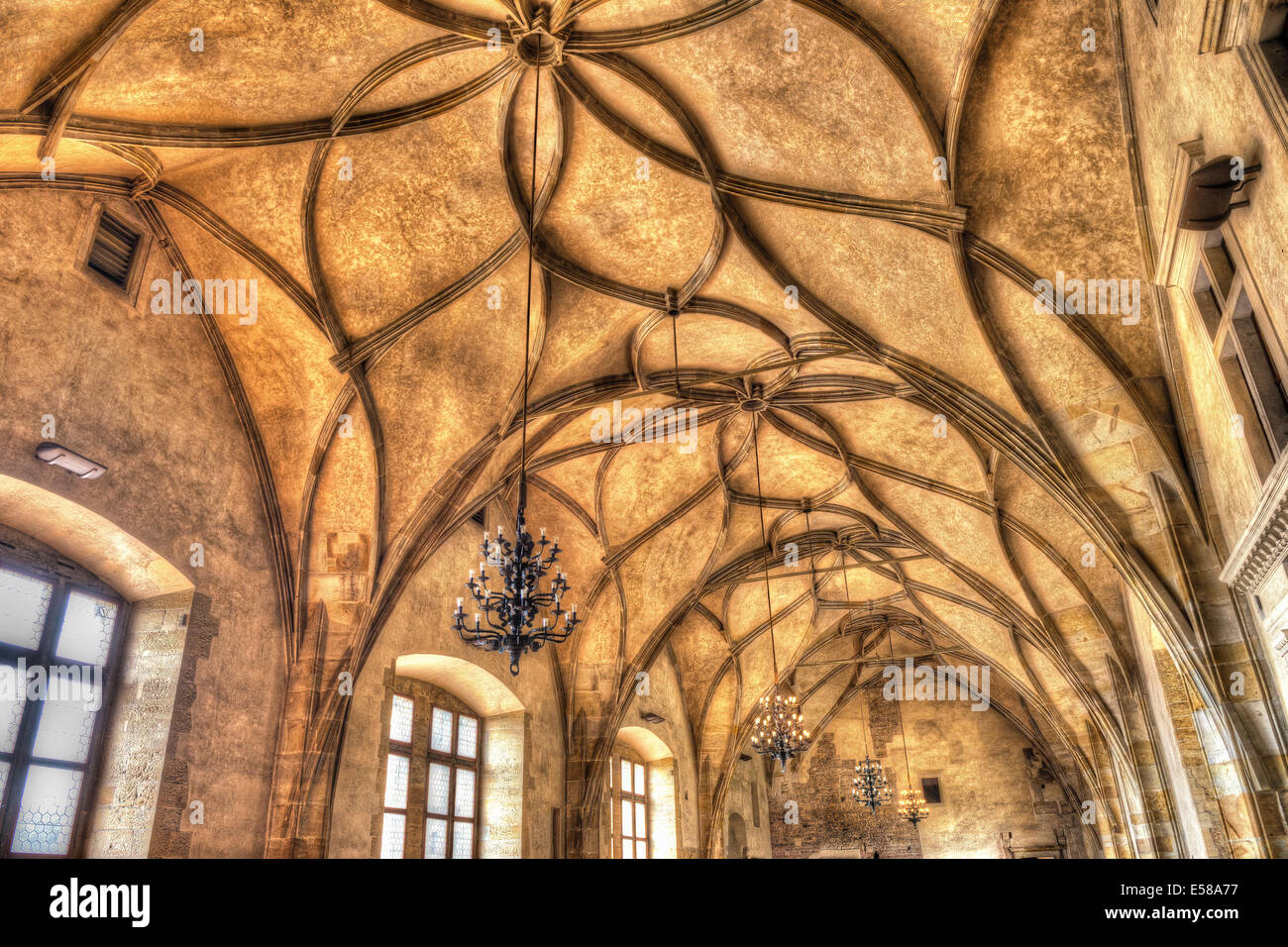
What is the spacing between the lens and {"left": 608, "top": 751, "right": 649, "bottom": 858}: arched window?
1714 centimetres

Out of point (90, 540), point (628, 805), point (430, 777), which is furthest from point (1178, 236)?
point (628, 805)

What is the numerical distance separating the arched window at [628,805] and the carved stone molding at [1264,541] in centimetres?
1215

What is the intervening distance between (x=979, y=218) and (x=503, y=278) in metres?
5.53

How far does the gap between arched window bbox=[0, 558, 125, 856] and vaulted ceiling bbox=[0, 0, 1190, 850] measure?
2.18m

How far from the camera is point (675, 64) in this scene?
8.37 m

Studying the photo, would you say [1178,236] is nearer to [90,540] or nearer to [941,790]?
[90,540]

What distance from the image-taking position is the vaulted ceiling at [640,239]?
25.0 feet

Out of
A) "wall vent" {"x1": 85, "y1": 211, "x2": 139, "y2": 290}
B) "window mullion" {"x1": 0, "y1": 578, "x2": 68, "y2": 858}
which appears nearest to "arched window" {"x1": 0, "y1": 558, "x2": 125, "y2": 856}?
"window mullion" {"x1": 0, "y1": 578, "x2": 68, "y2": 858}

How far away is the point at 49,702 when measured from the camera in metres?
8.01

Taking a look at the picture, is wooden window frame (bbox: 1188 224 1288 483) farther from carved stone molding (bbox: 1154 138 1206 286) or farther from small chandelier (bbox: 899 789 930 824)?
small chandelier (bbox: 899 789 930 824)

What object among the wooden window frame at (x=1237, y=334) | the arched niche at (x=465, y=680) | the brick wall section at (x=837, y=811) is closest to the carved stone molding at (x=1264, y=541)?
the wooden window frame at (x=1237, y=334)

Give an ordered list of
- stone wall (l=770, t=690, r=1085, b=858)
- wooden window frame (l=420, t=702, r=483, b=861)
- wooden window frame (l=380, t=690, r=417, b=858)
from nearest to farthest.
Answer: wooden window frame (l=380, t=690, r=417, b=858) → wooden window frame (l=420, t=702, r=483, b=861) → stone wall (l=770, t=690, r=1085, b=858)

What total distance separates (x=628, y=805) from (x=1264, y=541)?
47.9ft
